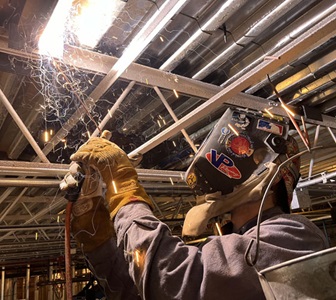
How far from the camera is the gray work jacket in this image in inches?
43.6

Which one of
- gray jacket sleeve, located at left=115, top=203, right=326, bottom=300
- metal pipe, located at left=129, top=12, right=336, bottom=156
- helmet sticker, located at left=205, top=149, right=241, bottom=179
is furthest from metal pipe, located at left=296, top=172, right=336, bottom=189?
gray jacket sleeve, located at left=115, top=203, right=326, bottom=300

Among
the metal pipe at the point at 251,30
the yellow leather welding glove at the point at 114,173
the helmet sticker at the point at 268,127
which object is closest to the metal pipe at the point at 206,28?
the metal pipe at the point at 251,30

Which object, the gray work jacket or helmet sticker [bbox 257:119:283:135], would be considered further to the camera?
helmet sticker [bbox 257:119:283:135]

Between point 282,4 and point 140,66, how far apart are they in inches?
39.8

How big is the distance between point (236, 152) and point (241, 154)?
0.9 inches

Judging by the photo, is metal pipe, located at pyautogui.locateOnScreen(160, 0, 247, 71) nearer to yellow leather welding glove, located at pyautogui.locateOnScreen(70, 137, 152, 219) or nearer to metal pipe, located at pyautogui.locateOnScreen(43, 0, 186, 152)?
metal pipe, located at pyautogui.locateOnScreen(43, 0, 186, 152)

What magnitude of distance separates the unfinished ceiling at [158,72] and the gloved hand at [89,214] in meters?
0.32

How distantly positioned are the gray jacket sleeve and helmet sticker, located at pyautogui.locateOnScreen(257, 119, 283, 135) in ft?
1.50

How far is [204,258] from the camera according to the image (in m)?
1.17

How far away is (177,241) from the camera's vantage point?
4.00ft

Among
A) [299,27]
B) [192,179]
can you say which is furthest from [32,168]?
[299,27]

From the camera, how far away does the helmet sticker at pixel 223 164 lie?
1534 millimetres

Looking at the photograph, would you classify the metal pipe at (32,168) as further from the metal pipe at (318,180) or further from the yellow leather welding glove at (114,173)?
the metal pipe at (318,180)

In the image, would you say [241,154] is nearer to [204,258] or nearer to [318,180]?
[204,258]
